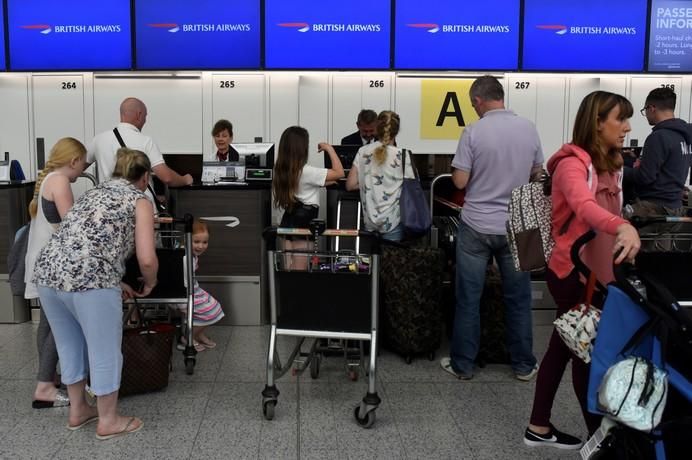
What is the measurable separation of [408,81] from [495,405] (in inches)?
164

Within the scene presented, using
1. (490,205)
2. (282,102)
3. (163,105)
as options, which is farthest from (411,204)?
(163,105)

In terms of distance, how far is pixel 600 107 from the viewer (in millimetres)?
2395

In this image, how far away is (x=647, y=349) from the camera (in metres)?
1.89

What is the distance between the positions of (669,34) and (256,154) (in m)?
4.17

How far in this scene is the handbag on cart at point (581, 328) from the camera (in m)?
2.12

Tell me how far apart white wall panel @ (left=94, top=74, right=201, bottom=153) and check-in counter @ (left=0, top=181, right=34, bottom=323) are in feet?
6.40

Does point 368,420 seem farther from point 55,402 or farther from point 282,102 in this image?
point 282,102

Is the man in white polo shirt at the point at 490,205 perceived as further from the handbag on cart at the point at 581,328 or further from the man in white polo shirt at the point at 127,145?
the man in white polo shirt at the point at 127,145

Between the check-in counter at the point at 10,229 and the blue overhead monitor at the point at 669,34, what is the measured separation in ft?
18.6

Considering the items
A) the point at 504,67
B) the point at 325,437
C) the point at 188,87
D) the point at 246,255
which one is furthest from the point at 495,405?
the point at 188,87

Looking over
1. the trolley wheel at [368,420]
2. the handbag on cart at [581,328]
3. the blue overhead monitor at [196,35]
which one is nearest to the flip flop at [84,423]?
the trolley wheel at [368,420]

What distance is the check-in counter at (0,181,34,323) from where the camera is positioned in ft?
15.4

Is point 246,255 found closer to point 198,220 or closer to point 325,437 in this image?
point 198,220

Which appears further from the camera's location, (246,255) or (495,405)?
(246,255)
